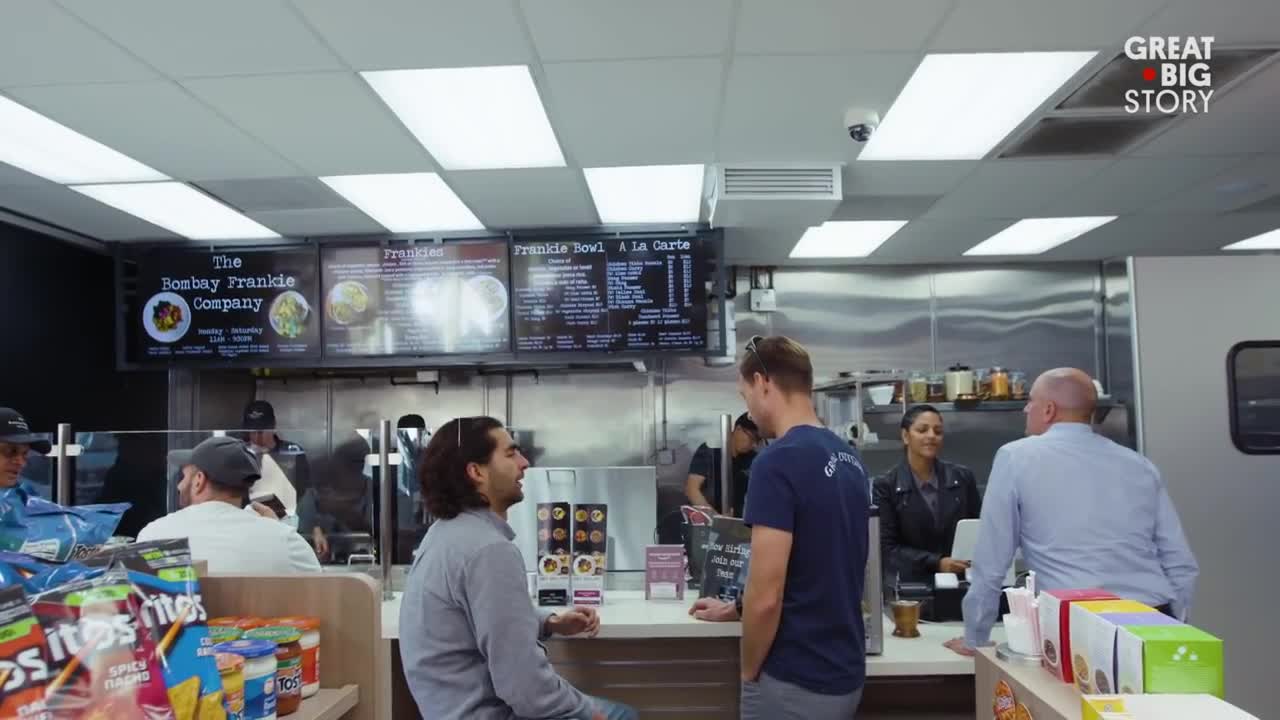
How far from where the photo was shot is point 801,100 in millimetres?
3025

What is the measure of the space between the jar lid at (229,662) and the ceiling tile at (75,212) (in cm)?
364

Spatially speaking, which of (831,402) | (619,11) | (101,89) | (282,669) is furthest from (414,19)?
(831,402)

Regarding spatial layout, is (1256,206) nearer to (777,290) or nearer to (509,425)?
(777,290)

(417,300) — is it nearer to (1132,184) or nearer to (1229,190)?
(1132,184)

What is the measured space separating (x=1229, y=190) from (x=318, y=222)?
465cm

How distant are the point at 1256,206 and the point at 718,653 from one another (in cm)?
384

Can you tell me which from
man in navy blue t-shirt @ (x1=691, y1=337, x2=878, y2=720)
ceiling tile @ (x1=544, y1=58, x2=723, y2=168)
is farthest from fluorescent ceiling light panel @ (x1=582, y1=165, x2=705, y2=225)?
man in navy blue t-shirt @ (x1=691, y1=337, x2=878, y2=720)

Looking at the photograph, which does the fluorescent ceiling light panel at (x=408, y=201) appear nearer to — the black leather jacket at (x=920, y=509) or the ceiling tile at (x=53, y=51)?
the ceiling tile at (x=53, y=51)

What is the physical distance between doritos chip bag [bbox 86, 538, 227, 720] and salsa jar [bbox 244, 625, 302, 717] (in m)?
0.15

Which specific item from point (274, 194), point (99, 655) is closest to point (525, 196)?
point (274, 194)

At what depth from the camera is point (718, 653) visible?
300 cm

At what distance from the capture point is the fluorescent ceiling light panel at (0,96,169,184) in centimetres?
316

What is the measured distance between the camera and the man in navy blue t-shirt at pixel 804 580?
6.40 feet

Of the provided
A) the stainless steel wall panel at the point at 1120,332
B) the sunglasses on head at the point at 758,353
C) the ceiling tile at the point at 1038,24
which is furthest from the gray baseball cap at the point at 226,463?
the stainless steel wall panel at the point at 1120,332
